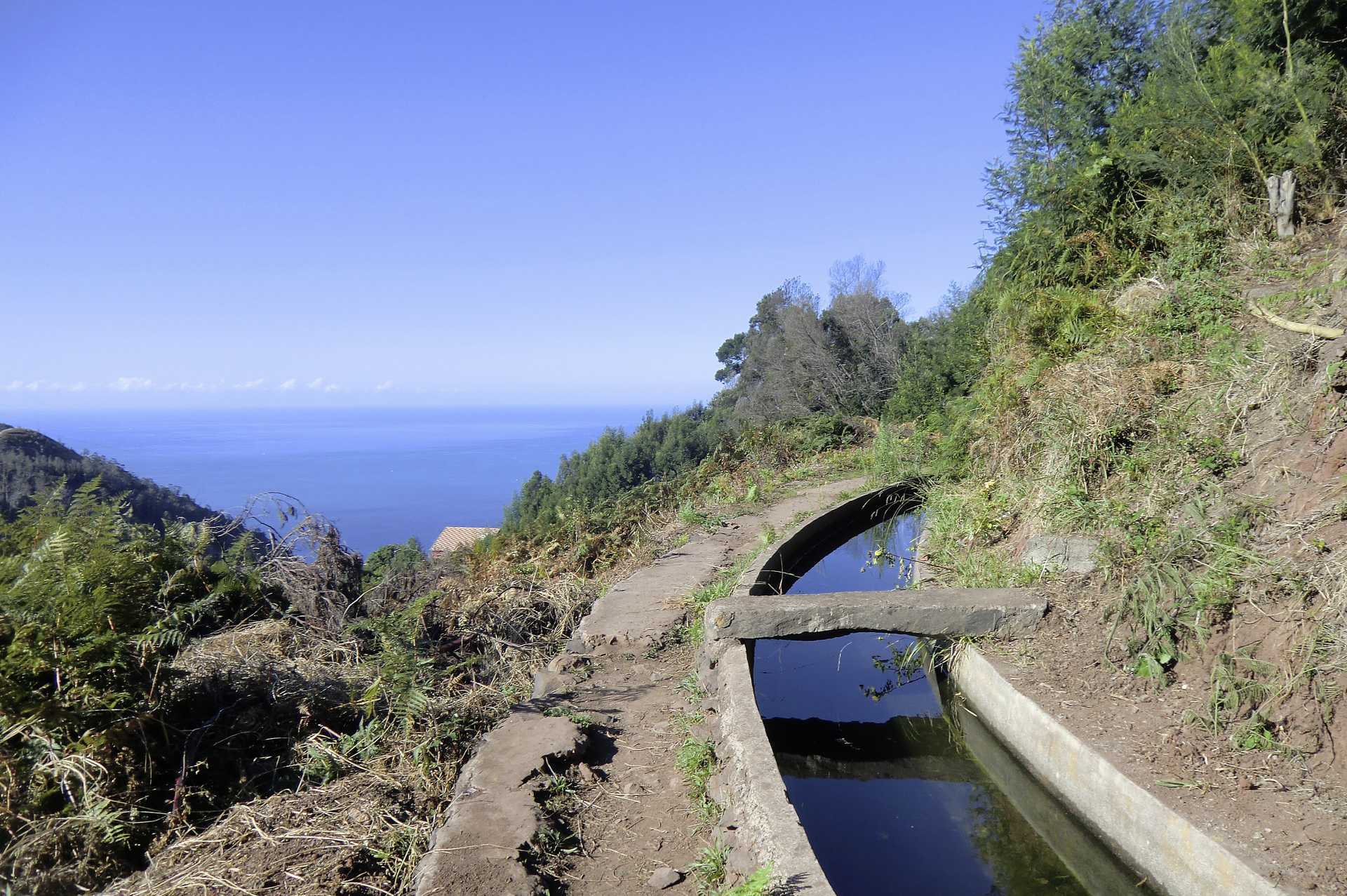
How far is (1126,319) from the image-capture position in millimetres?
7863

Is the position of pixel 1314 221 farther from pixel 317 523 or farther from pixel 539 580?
pixel 317 523

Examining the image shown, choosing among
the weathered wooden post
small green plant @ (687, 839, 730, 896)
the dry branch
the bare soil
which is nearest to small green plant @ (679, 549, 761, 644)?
the bare soil

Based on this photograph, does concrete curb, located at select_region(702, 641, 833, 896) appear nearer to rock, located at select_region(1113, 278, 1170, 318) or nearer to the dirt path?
the dirt path

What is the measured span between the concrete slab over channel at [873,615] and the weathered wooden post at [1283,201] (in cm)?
572

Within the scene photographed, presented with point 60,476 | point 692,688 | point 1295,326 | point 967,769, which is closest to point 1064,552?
point 967,769

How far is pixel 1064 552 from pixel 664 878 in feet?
13.8

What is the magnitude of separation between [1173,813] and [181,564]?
20.2ft

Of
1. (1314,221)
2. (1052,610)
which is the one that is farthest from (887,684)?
(1314,221)

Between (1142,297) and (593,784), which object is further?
(1142,297)

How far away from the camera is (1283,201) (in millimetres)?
8055

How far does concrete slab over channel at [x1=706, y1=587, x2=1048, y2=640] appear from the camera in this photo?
5.44 m

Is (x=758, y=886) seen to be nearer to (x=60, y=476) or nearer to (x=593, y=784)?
(x=593, y=784)

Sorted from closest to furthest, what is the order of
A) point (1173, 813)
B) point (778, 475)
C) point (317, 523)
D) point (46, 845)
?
point (46, 845), point (1173, 813), point (317, 523), point (778, 475)

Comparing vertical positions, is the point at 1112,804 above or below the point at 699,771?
below
